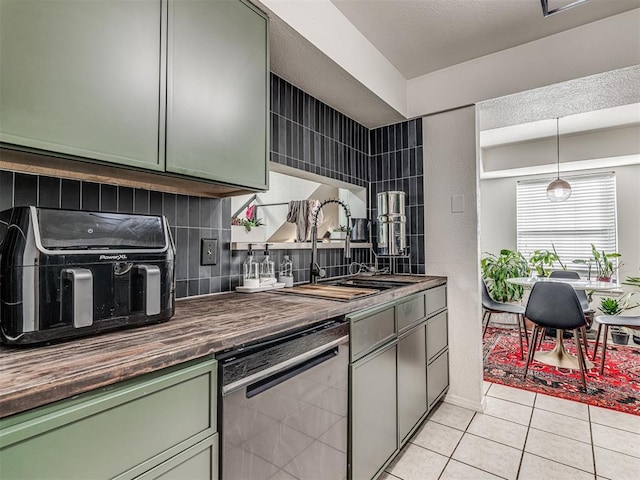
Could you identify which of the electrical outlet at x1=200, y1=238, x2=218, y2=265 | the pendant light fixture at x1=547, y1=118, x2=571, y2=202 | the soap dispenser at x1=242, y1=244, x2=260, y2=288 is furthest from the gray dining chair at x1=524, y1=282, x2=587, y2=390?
the electrical outlet at x1=200, y1=238, x2=218, y2=265

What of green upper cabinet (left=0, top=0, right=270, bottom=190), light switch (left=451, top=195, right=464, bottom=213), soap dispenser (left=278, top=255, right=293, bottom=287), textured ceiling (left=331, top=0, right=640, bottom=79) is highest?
textured ceiling (left=331, top=0, right=640, bottom=79)

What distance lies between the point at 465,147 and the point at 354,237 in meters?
1.05

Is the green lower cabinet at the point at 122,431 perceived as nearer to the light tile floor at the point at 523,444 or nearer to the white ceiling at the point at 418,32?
the light tile floor at the point at 523,444

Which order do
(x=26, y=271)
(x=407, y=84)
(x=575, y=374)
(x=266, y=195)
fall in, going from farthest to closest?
(x=575, y=374) → (x=407, y=84) → (x=266, y=195) → (x=26, y=271)

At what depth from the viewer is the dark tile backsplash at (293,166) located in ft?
4.04

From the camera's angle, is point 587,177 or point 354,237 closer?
point 354,237

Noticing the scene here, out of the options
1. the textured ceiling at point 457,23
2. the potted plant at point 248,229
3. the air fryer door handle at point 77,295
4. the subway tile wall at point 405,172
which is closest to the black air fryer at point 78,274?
the air fryer door handle at point 77,295

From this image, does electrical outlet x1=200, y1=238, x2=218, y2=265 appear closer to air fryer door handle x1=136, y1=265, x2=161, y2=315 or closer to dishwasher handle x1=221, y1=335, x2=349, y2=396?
air fryer door handle x1=136, y1=265, x2=161, y2=315

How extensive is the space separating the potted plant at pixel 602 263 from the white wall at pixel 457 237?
115 inches

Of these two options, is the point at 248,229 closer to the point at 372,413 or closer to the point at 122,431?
the point at 372,413

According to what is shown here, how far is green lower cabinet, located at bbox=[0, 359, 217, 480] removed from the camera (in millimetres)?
614

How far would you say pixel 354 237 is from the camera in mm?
2789

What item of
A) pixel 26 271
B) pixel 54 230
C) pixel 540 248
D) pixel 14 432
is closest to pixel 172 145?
pixel 54 230

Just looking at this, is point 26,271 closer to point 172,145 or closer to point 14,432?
point 14,432
